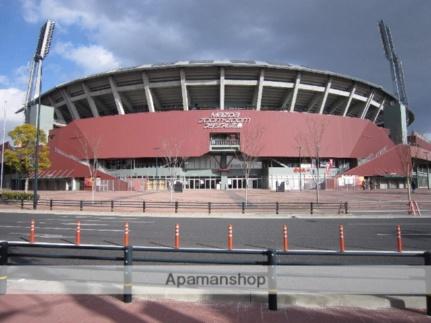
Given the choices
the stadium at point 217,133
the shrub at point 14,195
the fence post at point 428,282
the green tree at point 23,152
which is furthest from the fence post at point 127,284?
the stadium at point 217,133

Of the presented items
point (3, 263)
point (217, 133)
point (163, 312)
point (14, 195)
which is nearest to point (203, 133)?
point (217, 133)

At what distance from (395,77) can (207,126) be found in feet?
167

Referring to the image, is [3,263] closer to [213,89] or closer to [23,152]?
[23,152]

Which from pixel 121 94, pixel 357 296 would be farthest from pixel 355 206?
pixel 121 94

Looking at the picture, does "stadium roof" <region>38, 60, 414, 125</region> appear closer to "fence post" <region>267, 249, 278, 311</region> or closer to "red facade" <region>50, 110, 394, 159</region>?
"red facade" <region>50, 110, 394, 159</region>

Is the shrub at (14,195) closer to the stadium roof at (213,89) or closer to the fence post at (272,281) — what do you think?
the stadium roof at (213,89)

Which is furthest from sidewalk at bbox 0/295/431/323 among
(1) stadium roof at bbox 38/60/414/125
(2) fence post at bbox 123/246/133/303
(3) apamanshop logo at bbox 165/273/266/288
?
(1) stadium roof at bbox 38/60/414/125

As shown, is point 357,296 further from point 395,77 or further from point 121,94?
point 395,77

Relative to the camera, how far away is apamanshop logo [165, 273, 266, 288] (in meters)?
6.41

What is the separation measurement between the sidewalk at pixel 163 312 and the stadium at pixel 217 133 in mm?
55230

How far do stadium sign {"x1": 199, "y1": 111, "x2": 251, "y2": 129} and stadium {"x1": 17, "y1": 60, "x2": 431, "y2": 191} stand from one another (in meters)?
0.16

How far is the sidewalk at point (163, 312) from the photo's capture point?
17.1 ft

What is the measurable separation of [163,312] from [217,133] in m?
61.0

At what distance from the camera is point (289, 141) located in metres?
66.1
